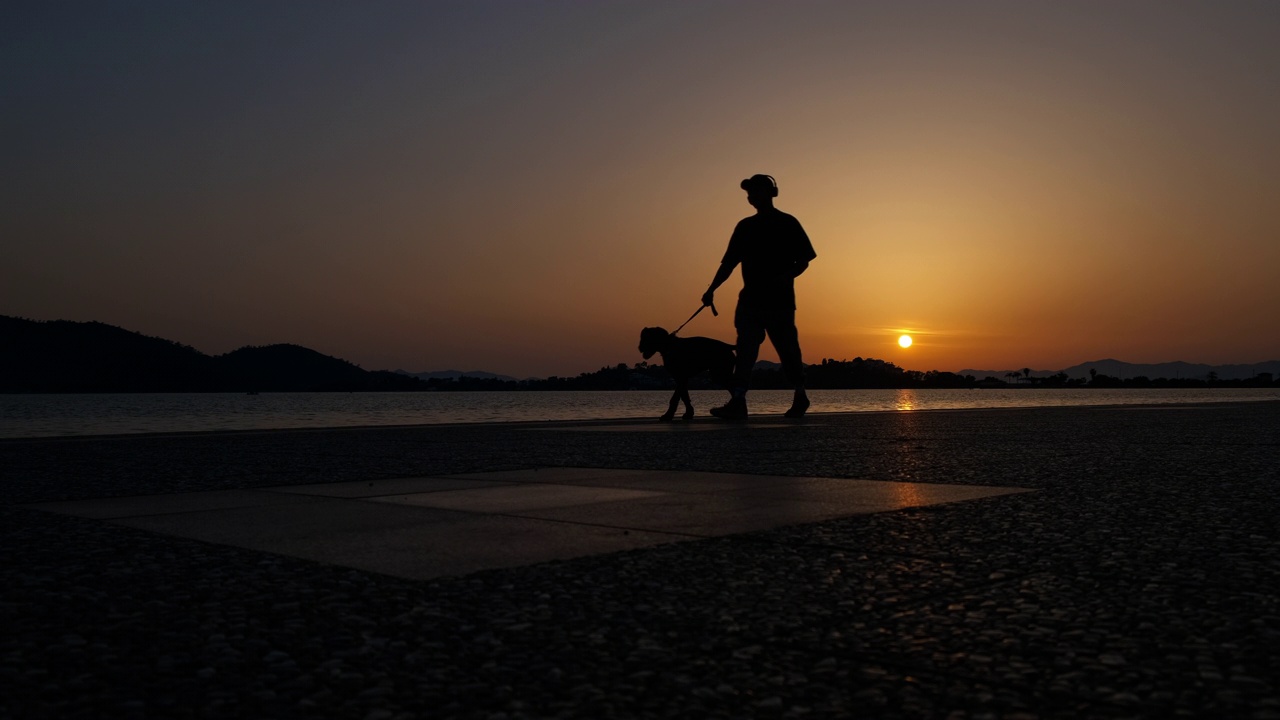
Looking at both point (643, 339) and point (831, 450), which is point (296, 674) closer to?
point (831, 450)

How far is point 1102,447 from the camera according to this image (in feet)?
31.2

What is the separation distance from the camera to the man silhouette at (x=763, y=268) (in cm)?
1477

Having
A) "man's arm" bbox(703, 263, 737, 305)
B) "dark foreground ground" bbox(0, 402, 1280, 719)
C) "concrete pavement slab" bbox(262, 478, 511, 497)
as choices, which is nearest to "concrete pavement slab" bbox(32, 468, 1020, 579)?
"concrete pavement slab" bbox(262, 478, 511, 497)

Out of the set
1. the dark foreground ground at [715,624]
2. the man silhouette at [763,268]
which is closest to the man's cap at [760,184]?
the man silhouette at [763,268]

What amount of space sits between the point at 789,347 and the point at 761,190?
2353 mm

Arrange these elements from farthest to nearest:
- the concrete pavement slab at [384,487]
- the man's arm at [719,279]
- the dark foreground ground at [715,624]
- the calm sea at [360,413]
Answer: the calm sea at [360,413] < the man's arm at [719,279] < the concrete pavement slab at [384,487] < the dark foreground ground at [715,624]

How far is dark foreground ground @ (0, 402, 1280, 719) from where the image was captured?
230cm

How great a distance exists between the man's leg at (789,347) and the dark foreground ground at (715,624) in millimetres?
9325

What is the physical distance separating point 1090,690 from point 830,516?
2.68 metres

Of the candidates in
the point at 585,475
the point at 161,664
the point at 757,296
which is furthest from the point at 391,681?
the point at 757,296

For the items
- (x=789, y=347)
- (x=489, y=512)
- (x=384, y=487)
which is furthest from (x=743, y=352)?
(x=489, y=512)

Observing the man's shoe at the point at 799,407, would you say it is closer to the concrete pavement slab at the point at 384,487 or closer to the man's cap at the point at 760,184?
the man's cap at the point at 760,184

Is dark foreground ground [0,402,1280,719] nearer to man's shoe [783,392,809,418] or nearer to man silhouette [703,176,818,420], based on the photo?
man silhouette [703,176,818,420]

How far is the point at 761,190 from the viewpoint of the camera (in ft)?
48.6
